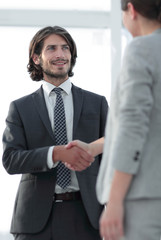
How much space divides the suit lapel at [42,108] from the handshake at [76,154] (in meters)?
0.16

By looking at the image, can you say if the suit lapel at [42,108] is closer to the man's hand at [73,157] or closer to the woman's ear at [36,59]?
the man's hand at [73,157]

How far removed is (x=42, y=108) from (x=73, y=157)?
1.29 ft

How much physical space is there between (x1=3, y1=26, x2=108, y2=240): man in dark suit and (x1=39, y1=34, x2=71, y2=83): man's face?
8cm

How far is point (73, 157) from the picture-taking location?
2.53m

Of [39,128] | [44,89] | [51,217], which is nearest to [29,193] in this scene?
[51,217]

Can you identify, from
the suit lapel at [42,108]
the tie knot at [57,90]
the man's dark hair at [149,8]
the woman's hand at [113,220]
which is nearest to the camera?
the woman's hand at [113,220]

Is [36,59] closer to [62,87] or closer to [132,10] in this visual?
[62,87]

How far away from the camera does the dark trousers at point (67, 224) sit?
2.57 meters

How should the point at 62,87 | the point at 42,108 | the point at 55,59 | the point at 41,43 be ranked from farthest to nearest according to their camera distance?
the point at 41,43
the point at 55,59
the point at 62,87
the point at 42,108

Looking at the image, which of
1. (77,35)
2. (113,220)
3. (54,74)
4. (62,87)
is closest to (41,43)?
(54,74)

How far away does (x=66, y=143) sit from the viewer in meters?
2.71

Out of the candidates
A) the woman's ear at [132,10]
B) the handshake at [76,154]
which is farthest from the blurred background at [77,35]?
the woman's ear at [132,10]

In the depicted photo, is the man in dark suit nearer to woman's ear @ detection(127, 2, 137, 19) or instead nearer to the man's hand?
the man's hand

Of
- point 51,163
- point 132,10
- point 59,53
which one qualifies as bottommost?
point 51,163
